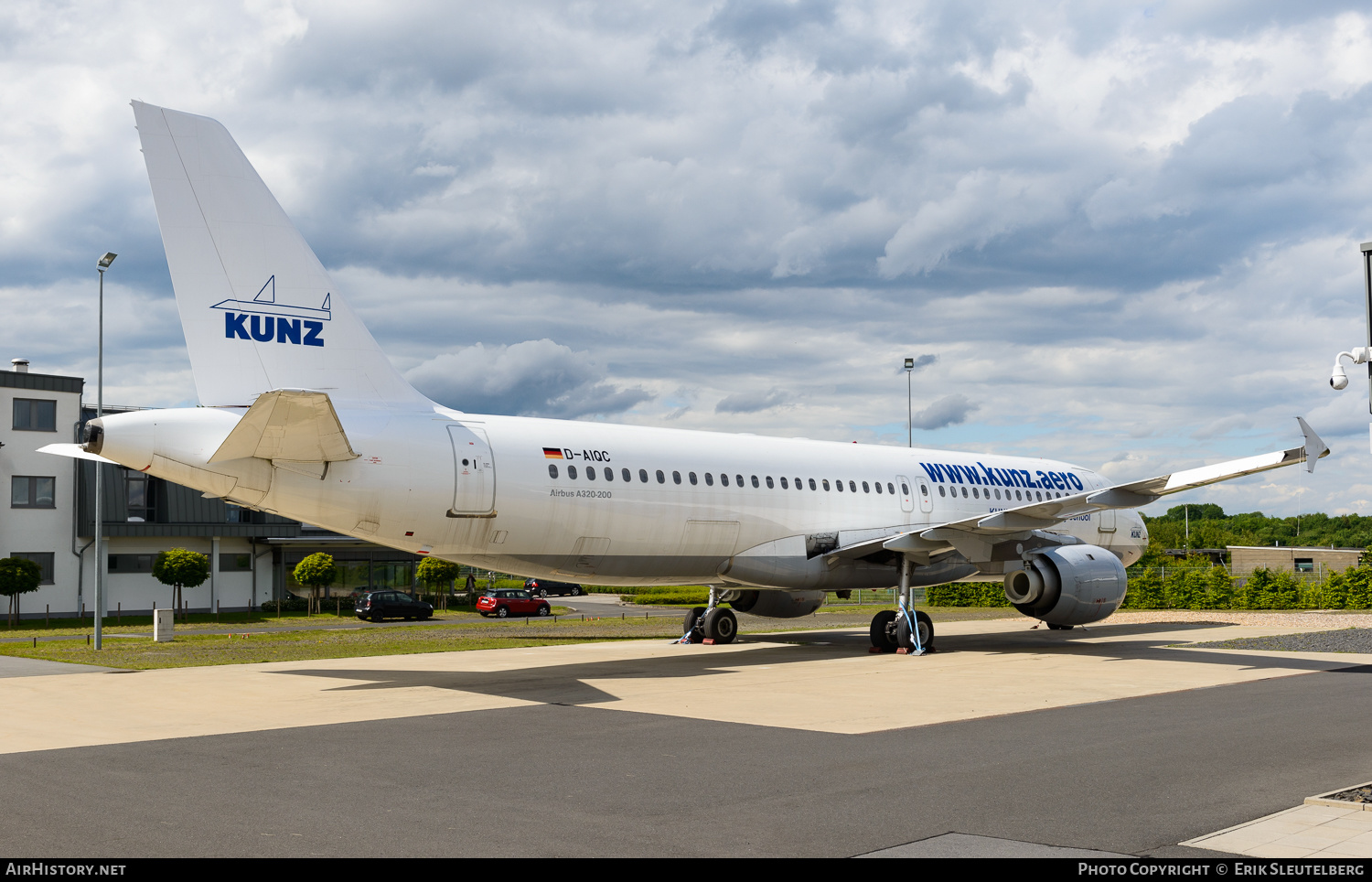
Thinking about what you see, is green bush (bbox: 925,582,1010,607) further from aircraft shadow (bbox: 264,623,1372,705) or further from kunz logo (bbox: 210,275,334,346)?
kunz logo (bbox: 210,275,334,346)

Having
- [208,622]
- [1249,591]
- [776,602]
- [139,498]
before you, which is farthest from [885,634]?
[139,498]

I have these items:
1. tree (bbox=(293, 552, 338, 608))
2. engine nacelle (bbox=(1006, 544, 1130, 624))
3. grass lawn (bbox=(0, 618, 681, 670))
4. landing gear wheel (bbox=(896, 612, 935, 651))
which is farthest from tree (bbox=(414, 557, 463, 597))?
engine nacelle (bbox=(1006, 544, 1130, 624))

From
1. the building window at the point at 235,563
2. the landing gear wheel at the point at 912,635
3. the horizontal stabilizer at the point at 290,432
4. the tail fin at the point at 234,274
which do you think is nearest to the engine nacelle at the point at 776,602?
the landing gear wheel at the point at 912,635

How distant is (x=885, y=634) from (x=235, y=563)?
36554 mm

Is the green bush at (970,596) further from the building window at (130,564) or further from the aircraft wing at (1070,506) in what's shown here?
the building window at (130,564)

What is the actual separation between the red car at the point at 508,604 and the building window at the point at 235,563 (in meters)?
11.4

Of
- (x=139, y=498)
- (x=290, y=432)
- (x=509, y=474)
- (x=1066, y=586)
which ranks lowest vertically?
(x=1066, y=586)

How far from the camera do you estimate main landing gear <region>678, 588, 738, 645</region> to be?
903 inches

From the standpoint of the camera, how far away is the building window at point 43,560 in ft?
140

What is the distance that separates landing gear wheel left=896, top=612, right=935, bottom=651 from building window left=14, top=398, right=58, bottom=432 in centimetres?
3679

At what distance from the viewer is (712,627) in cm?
2292

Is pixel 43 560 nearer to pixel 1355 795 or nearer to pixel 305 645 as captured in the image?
pixel 305 645
